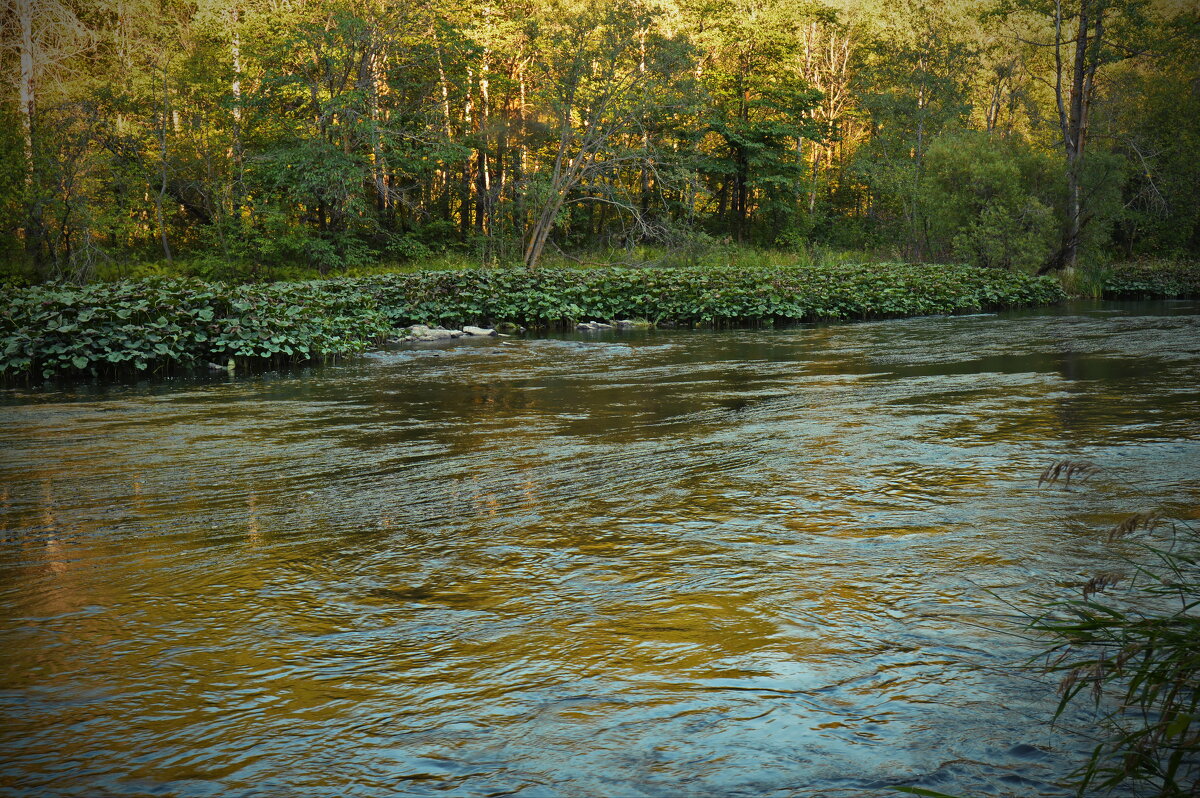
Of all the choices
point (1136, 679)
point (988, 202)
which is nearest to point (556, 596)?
point (1136, 679)

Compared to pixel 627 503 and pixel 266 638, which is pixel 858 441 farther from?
pixel 266 638

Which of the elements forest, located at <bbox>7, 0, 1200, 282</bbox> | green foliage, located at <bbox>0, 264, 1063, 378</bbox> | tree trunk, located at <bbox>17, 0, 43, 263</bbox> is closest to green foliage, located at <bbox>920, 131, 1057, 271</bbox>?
forest, located at <bbox>7, 0, 1200, 282</bbox>

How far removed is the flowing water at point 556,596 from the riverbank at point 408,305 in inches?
163

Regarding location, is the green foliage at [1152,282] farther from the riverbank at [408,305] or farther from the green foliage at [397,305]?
the green foliage at [397,305]

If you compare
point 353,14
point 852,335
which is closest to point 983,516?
point 852,335

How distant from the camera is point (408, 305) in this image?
18.8 m

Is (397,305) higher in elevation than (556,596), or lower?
higher

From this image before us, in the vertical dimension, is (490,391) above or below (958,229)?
below

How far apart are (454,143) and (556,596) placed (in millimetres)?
27107

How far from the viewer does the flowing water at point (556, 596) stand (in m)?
2.45

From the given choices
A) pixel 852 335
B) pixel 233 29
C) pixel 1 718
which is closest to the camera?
pixel 1 718

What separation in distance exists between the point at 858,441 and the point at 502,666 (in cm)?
433

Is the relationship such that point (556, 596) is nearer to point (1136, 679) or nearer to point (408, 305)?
point (1136, 679)

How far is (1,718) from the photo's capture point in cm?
270
